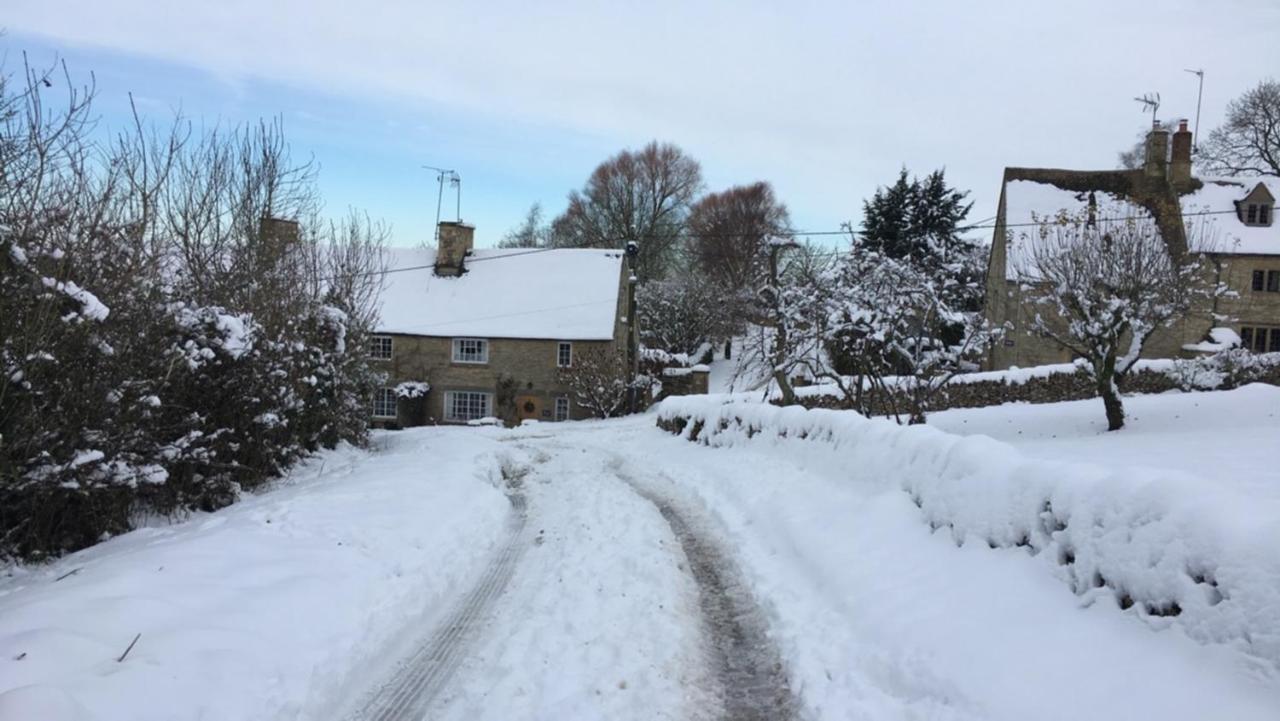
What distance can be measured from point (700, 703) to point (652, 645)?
35.1 inches

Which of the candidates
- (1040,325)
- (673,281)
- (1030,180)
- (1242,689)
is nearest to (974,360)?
(1030,180)

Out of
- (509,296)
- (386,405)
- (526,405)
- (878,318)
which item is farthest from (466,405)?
(878,318)

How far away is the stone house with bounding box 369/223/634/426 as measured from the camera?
36062mm

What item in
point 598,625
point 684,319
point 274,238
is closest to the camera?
point 598,625

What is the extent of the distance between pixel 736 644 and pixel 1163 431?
16549mm

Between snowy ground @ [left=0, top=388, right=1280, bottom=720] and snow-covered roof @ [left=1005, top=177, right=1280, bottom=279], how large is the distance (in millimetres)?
25391

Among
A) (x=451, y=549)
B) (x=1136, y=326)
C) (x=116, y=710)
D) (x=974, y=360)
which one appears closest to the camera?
(x=116, y=710)

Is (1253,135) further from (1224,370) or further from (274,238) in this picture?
(274,238)

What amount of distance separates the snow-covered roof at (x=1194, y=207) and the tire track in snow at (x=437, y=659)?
87.7ft

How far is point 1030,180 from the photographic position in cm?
3616

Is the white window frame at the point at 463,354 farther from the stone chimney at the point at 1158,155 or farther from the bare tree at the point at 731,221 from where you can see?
the stone chimney at the point at 1158,155

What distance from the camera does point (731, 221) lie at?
2512 inches

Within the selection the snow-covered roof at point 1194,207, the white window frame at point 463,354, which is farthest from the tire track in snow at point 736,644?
the white window frame at point 463,354

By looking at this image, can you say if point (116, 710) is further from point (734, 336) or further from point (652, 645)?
point (734, 336)
